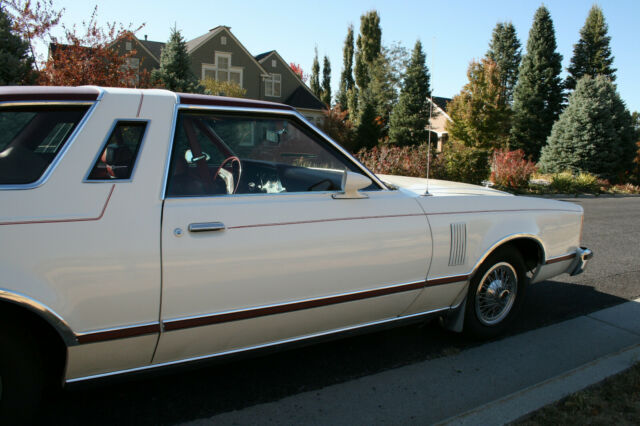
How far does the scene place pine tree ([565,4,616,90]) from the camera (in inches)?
1778

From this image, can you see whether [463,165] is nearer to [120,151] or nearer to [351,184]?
[351,184]

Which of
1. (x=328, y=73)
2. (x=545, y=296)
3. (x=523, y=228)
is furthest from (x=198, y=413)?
(x=328, y=73)

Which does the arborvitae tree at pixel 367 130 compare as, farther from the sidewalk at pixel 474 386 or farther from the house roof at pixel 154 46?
the sidewalk at pixel 474 386

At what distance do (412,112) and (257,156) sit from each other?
3496 cm

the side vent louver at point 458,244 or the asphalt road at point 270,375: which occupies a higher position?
the side vent louver at point 458,244

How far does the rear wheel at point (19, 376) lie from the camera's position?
6.87 feet

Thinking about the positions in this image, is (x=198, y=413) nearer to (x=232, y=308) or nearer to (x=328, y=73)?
(x=232, y=308)

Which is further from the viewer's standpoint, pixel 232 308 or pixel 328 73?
pixel 328 73

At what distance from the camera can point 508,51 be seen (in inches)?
1981

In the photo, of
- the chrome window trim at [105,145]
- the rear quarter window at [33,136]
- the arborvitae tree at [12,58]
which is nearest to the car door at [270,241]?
the chrome window trim at [105,145]

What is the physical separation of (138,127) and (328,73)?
60.1 meters

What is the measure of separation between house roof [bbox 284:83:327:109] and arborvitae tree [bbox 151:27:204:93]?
1403 cm

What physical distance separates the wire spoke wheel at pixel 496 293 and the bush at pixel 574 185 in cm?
1806

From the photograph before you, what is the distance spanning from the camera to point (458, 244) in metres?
3.30
